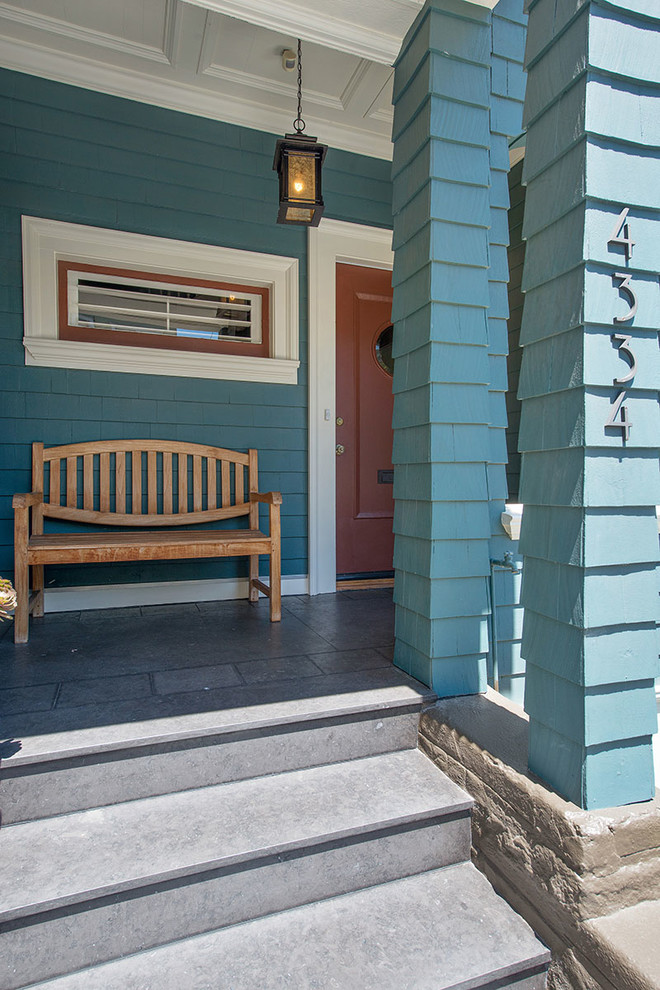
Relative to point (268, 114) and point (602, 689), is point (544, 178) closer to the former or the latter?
point (602, 689)

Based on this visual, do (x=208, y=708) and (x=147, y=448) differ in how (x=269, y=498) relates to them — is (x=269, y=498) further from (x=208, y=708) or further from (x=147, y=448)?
(x=208, y=708)

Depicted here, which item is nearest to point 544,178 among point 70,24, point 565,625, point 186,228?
point 565,625

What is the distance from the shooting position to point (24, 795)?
1.38 metres

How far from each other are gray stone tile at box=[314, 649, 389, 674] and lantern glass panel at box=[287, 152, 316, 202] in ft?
6.70

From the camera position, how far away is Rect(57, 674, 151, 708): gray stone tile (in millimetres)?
1730

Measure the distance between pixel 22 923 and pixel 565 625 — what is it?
1.28 m

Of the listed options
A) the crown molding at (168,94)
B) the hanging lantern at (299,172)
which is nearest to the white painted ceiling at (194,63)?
the crown molding at (168,94)

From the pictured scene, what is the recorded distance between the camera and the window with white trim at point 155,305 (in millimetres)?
2846

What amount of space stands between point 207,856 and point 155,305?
2.69 meters

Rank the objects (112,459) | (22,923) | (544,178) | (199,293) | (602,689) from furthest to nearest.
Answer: (199,293) < (112,459) < (544,178) < (602,689) < (22,923)

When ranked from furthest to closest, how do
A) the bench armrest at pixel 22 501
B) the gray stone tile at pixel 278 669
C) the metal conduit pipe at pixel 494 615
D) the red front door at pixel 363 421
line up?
the red front door at pixel 363 421, the bench armrest at pixel 22 501, the metal conduit pipe at pixel 494 615, the gray stone tile at pixel 278 669

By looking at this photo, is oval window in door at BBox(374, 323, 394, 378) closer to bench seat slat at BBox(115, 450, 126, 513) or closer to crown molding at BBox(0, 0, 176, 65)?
bench seat slat at BBox(115, 450, 126, 513)

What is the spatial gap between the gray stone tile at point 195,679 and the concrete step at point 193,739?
0.21ft

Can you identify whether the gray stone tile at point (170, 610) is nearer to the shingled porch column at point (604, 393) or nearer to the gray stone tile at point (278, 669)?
the gray stone tile at point (278, 669)
